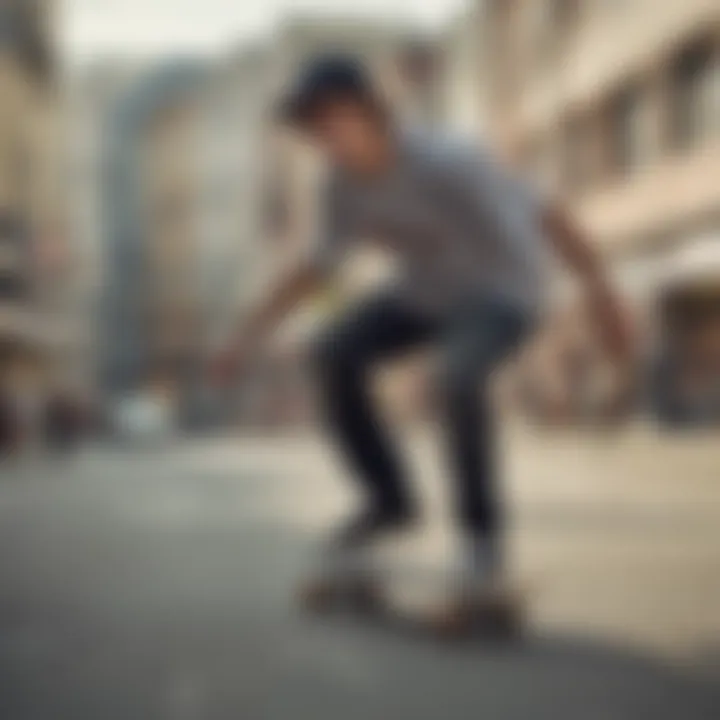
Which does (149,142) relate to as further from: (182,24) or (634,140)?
(634,140)

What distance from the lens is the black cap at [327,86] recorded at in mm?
818

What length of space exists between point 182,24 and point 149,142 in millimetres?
107

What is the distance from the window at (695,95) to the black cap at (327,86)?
26 centimetres

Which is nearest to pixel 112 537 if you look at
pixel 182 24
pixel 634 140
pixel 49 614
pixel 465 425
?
pixel 49 614

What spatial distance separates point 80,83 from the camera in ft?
3.01

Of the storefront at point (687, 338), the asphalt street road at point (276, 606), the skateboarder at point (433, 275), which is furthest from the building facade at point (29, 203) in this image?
the storefront at point (687, 338)

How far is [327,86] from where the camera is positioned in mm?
820

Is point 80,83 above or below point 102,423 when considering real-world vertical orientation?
above

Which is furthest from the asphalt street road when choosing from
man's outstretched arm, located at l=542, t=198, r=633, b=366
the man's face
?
the man's face

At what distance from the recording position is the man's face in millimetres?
820

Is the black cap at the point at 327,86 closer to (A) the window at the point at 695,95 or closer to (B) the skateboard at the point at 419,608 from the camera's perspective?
(A) the window at the point at 695,95

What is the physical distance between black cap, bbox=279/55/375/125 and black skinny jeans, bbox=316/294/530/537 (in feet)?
0.51

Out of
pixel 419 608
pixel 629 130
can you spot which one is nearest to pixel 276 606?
pixel 419 608

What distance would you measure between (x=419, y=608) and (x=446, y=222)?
30 centimetres
